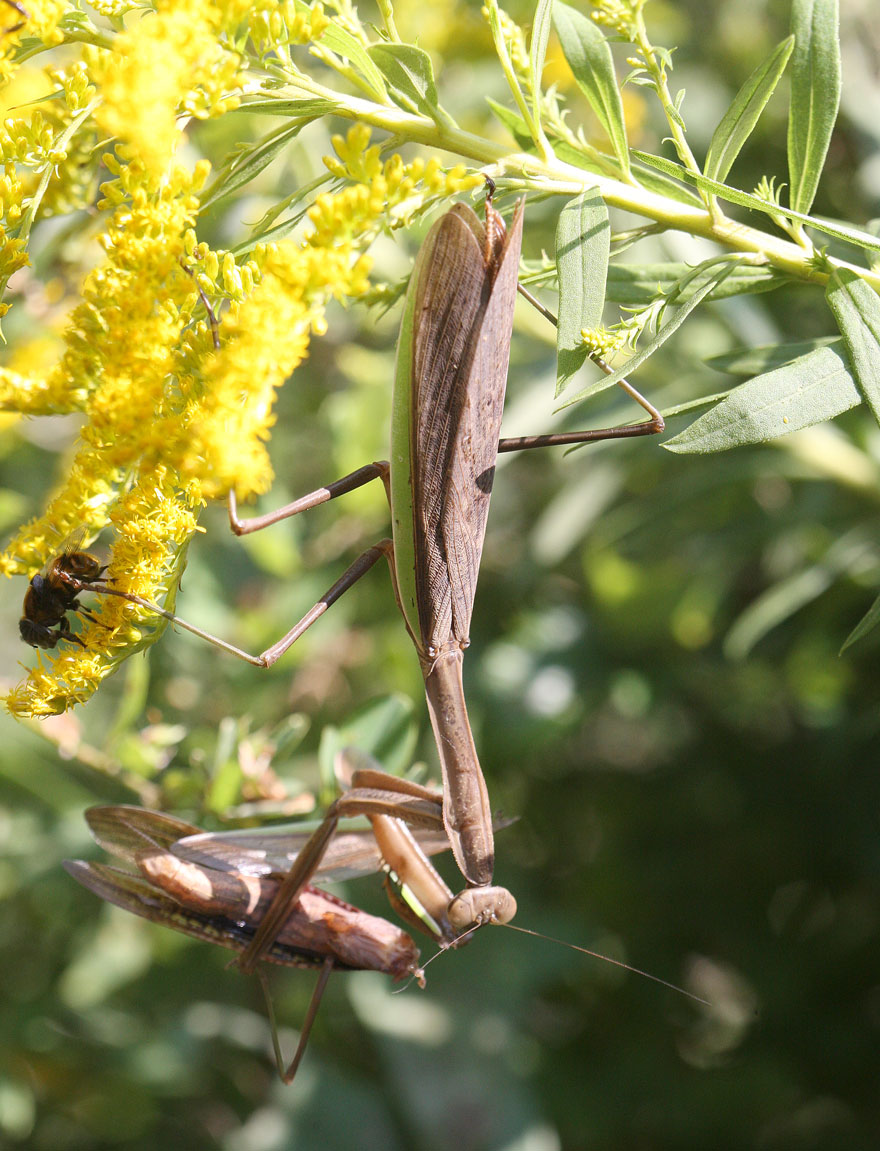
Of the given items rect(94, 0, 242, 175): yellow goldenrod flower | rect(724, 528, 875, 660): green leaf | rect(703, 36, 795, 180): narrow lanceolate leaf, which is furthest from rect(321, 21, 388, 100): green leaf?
rect(724, 528, 875, 660): green leaf

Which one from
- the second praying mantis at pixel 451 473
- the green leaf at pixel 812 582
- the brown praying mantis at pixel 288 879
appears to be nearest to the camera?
the second praying mantis at pixel 451 473

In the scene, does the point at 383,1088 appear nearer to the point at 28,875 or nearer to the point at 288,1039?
the point at 288,1039

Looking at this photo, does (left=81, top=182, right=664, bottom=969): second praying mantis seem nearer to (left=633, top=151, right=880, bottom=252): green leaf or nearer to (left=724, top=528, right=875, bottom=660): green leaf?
(left=633, top=151, right=880, bottom=252): green leaf

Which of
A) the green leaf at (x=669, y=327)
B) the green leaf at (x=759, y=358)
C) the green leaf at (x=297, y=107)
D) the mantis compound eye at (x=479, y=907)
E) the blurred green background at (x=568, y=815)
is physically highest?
the green leaf at (x=297, y=107)

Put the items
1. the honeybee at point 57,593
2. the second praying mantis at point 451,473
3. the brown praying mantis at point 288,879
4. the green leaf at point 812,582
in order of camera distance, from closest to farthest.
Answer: the second praying mantis at point 451,473
the honeybee at point 57,593
the brown praying mantis at point 288,879
the green leaf at point 812,582

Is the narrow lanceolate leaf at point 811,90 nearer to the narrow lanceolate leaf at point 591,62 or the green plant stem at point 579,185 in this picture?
the green plant stem at point 579,185

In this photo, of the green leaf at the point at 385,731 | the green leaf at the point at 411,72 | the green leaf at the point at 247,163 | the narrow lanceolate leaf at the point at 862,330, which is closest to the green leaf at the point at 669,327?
the narrow lanceolate leaf at the point at 862,330
